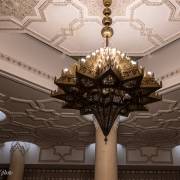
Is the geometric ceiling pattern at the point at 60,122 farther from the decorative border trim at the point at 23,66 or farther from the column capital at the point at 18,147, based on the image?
the column capital at the point at 18,147

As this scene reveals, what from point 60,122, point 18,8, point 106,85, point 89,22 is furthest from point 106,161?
point 18,8

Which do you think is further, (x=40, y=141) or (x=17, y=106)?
(x=40, y=141)

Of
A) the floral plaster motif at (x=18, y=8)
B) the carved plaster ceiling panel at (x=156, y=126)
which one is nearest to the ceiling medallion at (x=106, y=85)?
the floral plaster motif at (x=18, y=8)

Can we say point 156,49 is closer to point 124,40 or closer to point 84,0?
point 124,40

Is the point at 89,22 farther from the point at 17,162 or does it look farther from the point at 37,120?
the point at 17,162

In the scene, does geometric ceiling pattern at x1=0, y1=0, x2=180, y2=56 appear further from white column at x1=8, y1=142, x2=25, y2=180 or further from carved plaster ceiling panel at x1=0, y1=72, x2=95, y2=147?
white column at x1=8, y1=142, x2=25, y2=180

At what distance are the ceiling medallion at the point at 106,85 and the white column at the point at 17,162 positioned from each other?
765cm

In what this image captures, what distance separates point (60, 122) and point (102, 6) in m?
4.75

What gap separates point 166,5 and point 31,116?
5.10 metres

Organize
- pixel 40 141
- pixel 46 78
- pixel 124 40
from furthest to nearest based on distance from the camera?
pixel 40 141, pixel 46 78, pixel 124 40

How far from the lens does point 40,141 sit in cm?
1175

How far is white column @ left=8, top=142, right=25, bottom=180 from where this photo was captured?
11539 millimetres

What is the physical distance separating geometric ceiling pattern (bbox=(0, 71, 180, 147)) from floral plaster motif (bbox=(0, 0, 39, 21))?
1.46m

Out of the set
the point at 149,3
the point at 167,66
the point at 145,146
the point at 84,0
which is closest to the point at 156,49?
the point at 167,66
